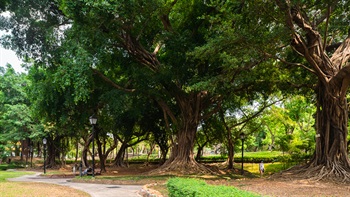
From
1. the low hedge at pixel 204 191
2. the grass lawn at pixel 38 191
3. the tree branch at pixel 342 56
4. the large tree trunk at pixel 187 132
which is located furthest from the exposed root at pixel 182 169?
the low hedge at pixel 204 191

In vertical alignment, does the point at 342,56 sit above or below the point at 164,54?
below

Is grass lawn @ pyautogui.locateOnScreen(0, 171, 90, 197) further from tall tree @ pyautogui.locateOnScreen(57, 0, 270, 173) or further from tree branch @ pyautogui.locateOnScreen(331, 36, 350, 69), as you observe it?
tree branch @ pyautogui.locateOnScreen(331, 36, 350, 69)

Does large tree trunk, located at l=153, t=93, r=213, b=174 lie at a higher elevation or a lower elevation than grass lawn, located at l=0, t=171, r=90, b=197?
higher

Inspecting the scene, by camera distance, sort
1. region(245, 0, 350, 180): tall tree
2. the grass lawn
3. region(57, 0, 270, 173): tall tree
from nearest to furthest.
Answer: the grass lawn < region(245, 0, 350, 180): tall tree < region(57, 0, 270, 173): tall tree

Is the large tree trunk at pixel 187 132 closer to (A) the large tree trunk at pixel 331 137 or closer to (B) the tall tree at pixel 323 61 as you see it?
(B) the tall tree at pixel 323 61

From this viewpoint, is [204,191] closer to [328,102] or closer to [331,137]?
[331,137]

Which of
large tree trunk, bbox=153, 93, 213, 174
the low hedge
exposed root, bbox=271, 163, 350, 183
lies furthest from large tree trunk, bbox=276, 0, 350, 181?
the low hedge

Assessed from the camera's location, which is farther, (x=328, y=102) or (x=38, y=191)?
(x=328, y=102)

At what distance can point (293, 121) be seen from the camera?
3744 cm

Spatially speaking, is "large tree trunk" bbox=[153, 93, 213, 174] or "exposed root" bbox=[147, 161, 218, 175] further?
"large tree trunk" bbox=[153, 93, 213, 174]

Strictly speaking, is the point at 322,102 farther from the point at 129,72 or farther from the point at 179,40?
the point at 129,72

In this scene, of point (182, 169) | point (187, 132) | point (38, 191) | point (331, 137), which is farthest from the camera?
point (187, 132)

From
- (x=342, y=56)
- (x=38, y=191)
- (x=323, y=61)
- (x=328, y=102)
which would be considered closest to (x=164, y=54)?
(x=323, y=61)

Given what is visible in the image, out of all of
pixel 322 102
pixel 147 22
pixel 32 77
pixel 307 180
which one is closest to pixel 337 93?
pixel 322 102
